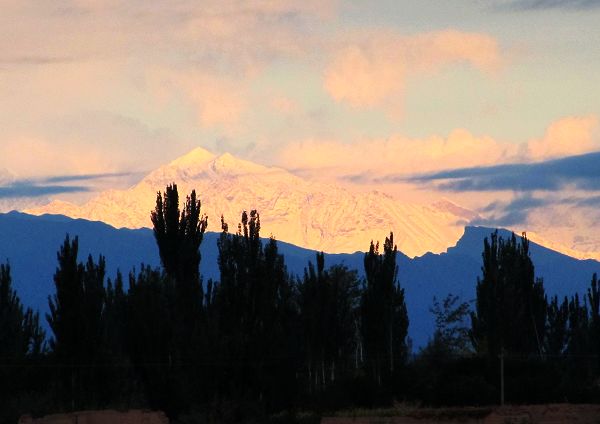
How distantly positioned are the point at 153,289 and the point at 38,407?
22.3 feet

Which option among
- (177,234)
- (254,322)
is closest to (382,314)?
(254,322)

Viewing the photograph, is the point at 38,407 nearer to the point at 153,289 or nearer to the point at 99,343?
the point at 99,343

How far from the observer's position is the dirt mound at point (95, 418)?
43469mm

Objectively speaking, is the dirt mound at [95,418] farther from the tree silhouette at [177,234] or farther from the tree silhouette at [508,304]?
the tree silhouette at [508,304]

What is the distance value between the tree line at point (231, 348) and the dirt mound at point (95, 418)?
185cm

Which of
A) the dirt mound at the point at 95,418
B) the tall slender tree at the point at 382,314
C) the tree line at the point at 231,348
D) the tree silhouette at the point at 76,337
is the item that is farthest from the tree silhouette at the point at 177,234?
the dirt mound at the point at 95,418

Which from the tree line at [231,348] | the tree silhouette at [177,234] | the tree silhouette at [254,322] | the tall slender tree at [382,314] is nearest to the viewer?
the tree line at [231,348]

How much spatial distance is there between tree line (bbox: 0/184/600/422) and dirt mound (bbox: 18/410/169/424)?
185cm

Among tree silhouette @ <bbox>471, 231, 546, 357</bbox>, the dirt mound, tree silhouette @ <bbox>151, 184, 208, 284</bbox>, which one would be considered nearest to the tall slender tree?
tree silhouette @ <bbox>471, 231, 546, 357</bbox>

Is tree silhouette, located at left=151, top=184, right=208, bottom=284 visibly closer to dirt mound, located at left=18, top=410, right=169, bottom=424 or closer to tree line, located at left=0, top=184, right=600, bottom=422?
tree line, located at left=0, top=184, right=600, bottom=422

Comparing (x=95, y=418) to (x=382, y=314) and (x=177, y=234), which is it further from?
(x=382, y=314)

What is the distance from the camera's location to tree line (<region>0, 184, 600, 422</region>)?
4747 cm

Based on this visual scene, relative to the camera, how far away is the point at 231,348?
49.6m

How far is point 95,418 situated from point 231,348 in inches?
282
